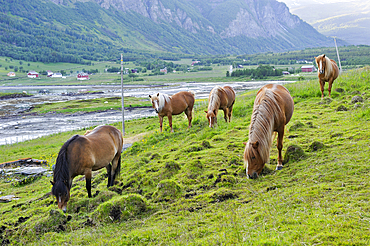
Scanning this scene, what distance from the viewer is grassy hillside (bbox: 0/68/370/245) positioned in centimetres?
393

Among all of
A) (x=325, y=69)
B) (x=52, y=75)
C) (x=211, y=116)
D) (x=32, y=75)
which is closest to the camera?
(x=325, y=69)

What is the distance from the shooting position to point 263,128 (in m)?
6.86

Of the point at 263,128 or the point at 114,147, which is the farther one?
the point at 114,147

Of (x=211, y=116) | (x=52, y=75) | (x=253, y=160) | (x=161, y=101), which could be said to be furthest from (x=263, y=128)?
(x=52, y=75)

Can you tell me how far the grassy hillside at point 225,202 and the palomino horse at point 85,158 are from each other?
1.53ft

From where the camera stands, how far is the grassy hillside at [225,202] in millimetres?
3932

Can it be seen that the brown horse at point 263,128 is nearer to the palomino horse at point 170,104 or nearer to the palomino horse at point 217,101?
the palomino horse at point 217,101

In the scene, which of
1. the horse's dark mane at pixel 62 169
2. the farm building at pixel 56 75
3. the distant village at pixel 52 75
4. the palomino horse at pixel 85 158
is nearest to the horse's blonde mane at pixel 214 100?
the palomino horse at pixel 85 158

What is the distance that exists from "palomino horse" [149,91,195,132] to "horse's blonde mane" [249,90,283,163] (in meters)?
9.63

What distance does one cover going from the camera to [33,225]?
6375 mm

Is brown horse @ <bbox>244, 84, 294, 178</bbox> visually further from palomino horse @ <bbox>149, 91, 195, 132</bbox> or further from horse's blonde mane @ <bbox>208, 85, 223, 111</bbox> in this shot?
palomino horse @ <bbox>149, 91, 195, 132</bbox>

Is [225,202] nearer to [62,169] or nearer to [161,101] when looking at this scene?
[62,169]

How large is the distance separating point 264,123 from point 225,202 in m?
2.32

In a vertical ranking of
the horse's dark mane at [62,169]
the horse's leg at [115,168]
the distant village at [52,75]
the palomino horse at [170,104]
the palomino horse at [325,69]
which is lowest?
the horse's leg at [115,168]
